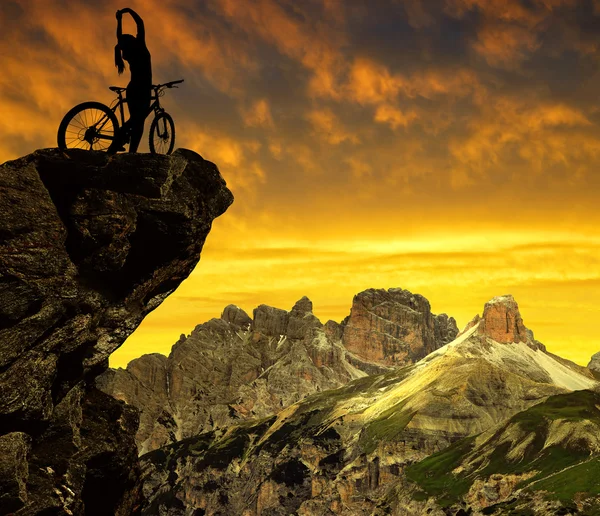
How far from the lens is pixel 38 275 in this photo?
30719 millimetres

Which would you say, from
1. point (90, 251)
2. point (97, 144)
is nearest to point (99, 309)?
point (90, 251)

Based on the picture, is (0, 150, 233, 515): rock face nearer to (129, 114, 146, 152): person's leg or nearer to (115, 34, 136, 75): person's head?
(129, 114, 146, 152): person's leg

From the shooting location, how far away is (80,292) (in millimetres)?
32938

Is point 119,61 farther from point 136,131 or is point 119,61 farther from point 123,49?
point 136,131

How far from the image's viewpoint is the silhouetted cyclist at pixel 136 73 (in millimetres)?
37250

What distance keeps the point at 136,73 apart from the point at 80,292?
42.7ft

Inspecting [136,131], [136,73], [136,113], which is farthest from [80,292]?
[136,73]

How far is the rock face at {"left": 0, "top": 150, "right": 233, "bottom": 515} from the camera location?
29.9 metres

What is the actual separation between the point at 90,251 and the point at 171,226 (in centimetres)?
498

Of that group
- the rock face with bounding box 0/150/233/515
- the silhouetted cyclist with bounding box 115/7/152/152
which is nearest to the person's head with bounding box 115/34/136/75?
the silhouetted cyclist with bounding box 115/7/152/152

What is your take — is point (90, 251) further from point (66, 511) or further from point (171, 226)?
point (66, 511)

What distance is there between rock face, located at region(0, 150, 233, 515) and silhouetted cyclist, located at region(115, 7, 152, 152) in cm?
270

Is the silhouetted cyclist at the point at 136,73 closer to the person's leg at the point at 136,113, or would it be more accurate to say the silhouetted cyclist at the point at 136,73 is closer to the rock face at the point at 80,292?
the person's leg at the point at 136,113

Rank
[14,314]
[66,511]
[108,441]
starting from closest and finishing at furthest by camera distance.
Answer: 1. [14,314]
2. [66,511]
3. [108,441]
